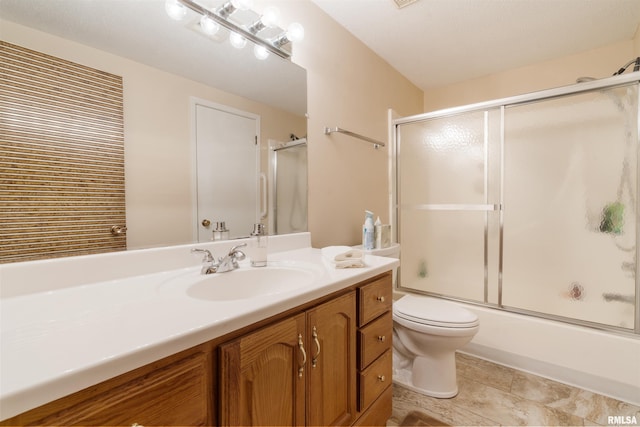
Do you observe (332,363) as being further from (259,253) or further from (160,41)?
(160,41)

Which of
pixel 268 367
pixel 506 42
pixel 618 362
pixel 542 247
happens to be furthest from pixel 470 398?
pixel 506 42

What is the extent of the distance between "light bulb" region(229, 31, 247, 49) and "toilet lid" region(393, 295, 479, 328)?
1.52 metres

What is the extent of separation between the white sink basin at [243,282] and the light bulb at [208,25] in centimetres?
94

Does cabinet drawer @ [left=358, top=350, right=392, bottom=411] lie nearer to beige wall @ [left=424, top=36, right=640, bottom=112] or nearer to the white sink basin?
the white sink basin

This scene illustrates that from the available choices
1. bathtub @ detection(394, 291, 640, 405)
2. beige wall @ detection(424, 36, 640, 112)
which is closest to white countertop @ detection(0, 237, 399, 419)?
bathtub @ detection(394, 291, 640, 405)

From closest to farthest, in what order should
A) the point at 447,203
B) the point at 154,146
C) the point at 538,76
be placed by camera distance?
the point at 154,146
the point at 447,203
the point at 538,76

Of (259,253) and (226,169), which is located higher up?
(226,169)

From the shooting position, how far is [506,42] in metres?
2.02

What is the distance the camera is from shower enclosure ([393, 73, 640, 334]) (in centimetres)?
163

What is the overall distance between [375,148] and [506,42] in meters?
1.17

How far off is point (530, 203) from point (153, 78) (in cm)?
228

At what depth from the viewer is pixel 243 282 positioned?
1.00 metres

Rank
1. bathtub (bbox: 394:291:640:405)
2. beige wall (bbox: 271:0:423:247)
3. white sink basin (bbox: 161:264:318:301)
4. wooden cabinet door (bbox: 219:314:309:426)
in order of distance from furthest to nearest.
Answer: beige wall (bbox: 271:0:423:247) → bathtub (bbox: 394:291:640:405) → white sink basin (bbox: 161:264:318:301) → wooden cabinet door (bbox: 219:314:309:426)

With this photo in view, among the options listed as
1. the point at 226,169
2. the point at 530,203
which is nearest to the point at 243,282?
the point at 226,169
